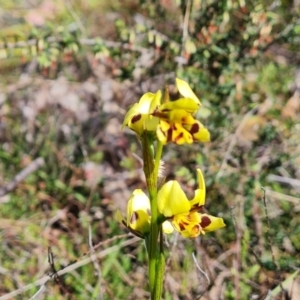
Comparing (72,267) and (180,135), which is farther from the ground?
(180,135)

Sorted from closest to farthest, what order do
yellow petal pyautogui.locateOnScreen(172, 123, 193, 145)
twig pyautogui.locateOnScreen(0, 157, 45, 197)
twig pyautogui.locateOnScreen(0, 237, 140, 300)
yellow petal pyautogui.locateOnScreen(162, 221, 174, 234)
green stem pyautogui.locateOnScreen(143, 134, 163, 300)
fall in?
yellow petal pyautogui.locateOnScreen(172, 123, 193, 145) < green stem pyautogui.locateOnScreen(143, 134, 163, 300) < yellow petal pyautogui.locateOnScreen(162, 221, 174, 234) < twig pyautogui.locateOnScreen(0, 237, 140, 300) < twig pyautogui.locateOnScreen(0, 157, 45, 197)

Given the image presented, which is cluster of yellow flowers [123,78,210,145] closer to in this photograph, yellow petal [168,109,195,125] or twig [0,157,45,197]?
yellow petal [168,109,195,125]

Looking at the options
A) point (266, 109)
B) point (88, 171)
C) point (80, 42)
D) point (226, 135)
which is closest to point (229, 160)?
point (226, 135)

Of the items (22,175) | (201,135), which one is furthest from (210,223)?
(22,175)

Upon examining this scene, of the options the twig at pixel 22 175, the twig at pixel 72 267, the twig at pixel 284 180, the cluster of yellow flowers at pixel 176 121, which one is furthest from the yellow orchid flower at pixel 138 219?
the twig at pixel 22 175

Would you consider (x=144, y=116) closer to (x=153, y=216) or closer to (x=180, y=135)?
(x=180, y=135)

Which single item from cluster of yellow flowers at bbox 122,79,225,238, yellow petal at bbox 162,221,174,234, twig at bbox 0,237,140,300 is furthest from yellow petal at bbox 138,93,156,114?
twig at bbox 0,237,140,300

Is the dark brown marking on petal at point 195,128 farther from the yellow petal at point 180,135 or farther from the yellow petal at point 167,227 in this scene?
the yellow petal at point 167,227
